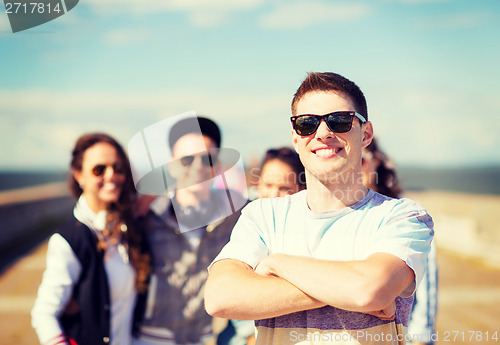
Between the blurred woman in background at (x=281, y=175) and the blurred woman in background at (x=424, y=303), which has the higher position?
the blurred woman in background at (x=281, y=175)

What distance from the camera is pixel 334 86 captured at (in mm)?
1707

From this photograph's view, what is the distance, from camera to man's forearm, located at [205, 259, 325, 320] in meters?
1.61

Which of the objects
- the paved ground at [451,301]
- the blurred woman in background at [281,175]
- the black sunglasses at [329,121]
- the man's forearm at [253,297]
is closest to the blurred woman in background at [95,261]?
the blurred woman in background at [281,175]

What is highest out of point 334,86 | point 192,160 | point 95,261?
point 334,86

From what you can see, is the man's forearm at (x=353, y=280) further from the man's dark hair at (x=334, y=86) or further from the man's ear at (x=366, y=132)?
the man's dark hair at (x=334, y=86)

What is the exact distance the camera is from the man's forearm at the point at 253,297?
1605 mm

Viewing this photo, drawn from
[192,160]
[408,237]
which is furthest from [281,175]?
[408,237]

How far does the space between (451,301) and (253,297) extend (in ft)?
23.9

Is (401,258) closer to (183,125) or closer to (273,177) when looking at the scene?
(273,177)

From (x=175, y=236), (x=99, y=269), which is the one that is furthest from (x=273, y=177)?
(x=99, y=269)

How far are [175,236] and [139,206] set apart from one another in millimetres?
409

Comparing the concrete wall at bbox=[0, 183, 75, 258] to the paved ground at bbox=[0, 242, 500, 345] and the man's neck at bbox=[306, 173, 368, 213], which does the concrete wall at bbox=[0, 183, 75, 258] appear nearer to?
the paved ground at bbox=[0, 242, 500, 345]

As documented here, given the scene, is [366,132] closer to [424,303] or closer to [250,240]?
[250,240]

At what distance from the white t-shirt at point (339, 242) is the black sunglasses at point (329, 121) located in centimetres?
30
